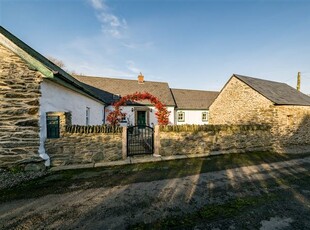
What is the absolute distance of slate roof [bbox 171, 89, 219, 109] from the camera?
23.4 m

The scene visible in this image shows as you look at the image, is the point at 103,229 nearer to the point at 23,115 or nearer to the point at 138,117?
the point at 23,115

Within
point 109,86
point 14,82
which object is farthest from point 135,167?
point 109,86

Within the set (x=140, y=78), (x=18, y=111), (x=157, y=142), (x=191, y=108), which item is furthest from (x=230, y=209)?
(x=140, y=78)

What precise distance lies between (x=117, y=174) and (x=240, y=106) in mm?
13127

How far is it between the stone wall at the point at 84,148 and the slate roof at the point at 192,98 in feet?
51.4

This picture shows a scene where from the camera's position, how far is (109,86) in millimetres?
21766

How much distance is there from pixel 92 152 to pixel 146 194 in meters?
3.96

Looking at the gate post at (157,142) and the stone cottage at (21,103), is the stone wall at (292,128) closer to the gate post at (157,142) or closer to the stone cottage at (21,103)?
the gate post at (157,142)

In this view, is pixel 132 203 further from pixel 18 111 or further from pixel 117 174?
pixel 18 111

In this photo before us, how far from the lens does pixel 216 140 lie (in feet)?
32.4

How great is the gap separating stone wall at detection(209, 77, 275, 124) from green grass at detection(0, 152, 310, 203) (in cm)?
502

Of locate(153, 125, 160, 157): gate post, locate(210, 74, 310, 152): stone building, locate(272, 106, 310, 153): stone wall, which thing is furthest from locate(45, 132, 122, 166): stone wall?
locate(210, 74, 310, 152): stone building

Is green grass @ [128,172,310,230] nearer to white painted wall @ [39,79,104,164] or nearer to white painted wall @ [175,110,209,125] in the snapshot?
white painted wall @ [39,79,104,164]

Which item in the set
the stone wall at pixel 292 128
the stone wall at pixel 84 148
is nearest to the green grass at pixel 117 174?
the stone wall at pixel 84 148
